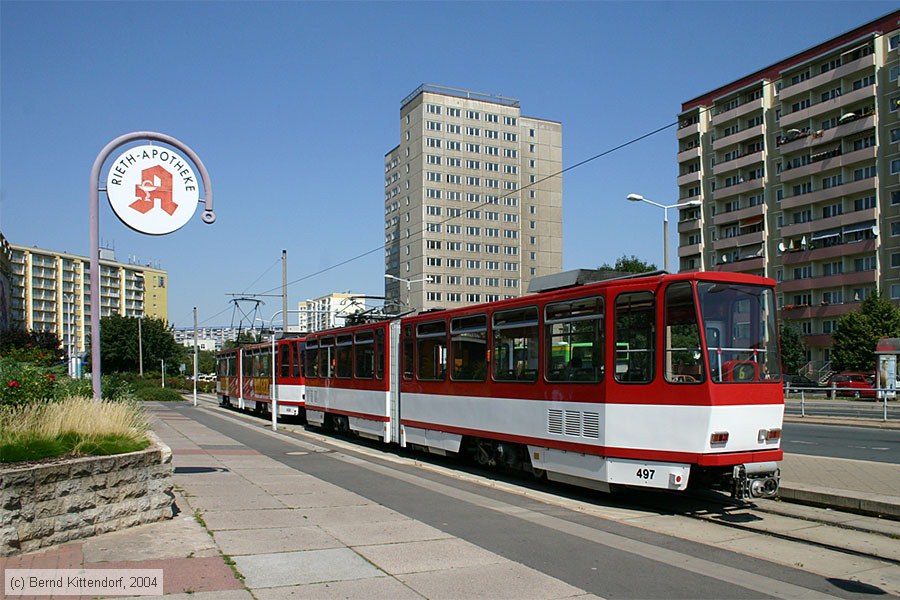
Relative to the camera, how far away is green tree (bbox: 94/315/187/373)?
Result: 83.7 metres

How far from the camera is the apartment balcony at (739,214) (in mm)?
71500

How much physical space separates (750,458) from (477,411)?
210 inches

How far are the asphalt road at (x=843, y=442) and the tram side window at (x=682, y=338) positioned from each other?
7.09m

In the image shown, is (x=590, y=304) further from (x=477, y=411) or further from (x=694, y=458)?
(x=477, y=411)

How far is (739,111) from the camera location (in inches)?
2886

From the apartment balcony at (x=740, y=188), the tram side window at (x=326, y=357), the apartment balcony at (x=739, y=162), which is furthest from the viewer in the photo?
the apartment balcony at (x=740, y=188)

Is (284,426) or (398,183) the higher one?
(398,183)

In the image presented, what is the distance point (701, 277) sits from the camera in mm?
10227

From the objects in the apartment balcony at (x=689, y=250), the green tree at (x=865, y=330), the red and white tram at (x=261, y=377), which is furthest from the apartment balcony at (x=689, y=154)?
the red and white tram at (x=261, y=377)

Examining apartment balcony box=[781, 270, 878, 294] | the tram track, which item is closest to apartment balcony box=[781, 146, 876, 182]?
apartment balcony box=[781, 270, 878, 294]

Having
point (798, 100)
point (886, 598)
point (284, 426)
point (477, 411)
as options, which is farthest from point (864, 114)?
point (886, 598)

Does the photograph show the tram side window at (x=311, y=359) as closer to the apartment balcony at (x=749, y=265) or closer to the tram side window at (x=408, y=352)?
the tram side window at (x=408, y=352)

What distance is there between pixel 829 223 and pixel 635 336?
62008 millimetres

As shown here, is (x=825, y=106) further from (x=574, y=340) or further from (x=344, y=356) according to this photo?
(x=574, y=340)
